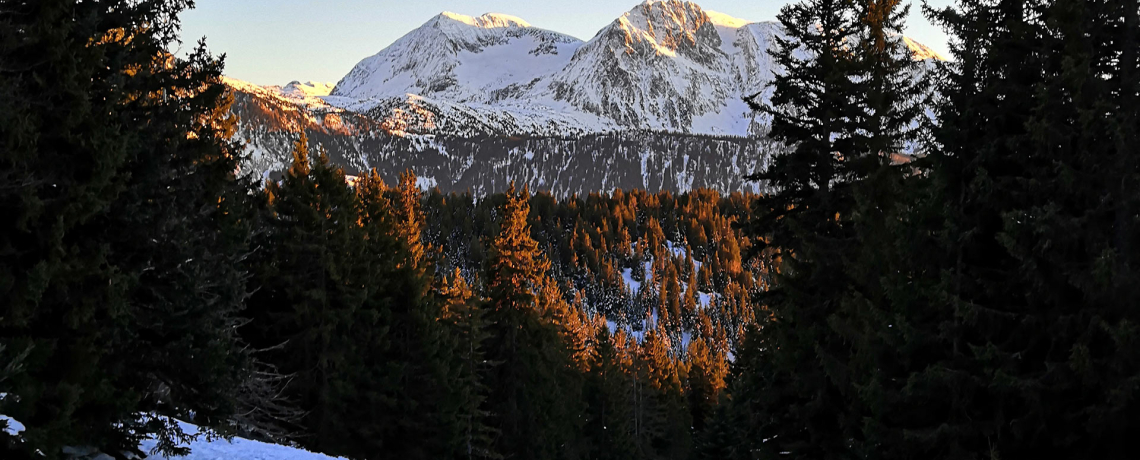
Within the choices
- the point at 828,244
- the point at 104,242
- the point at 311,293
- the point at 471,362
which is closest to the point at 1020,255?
the point at 828,244

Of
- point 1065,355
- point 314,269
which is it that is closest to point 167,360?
point 314,269

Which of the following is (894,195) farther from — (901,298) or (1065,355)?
(1065,355)

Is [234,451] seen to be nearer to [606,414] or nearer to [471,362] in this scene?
[471,362]

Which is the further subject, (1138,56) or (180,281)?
(180,281)

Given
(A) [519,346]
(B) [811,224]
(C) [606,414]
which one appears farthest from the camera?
(C) [606,414]

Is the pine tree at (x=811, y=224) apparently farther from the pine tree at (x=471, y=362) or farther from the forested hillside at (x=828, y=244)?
the pine tree at (x=471, y=362)

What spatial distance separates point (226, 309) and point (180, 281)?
40.6 inches

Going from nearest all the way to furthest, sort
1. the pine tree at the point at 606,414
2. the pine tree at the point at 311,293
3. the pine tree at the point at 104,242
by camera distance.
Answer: the pine tree at the point at 104,242 → the pine tree at the point at 311,293 → the pine tree at the point at 606,414

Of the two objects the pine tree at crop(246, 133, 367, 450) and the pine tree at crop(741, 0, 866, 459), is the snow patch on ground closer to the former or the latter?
the pine tree at crop(246, 133, 367, 450)

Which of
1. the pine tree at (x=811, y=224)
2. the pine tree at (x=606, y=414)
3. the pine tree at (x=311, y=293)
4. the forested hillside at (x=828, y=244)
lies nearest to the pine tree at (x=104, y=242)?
the forested hillside at (x=828, y=244)

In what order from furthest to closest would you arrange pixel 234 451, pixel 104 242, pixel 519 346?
pixel 519 346, pixel 234 451, pixel 104 242

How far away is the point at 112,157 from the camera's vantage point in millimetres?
8203

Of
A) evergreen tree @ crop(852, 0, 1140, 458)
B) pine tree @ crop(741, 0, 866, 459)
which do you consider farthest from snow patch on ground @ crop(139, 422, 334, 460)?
evergreen tree @ crop(852, 0, 1140, 458)

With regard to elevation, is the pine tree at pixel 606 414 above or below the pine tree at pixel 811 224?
below
